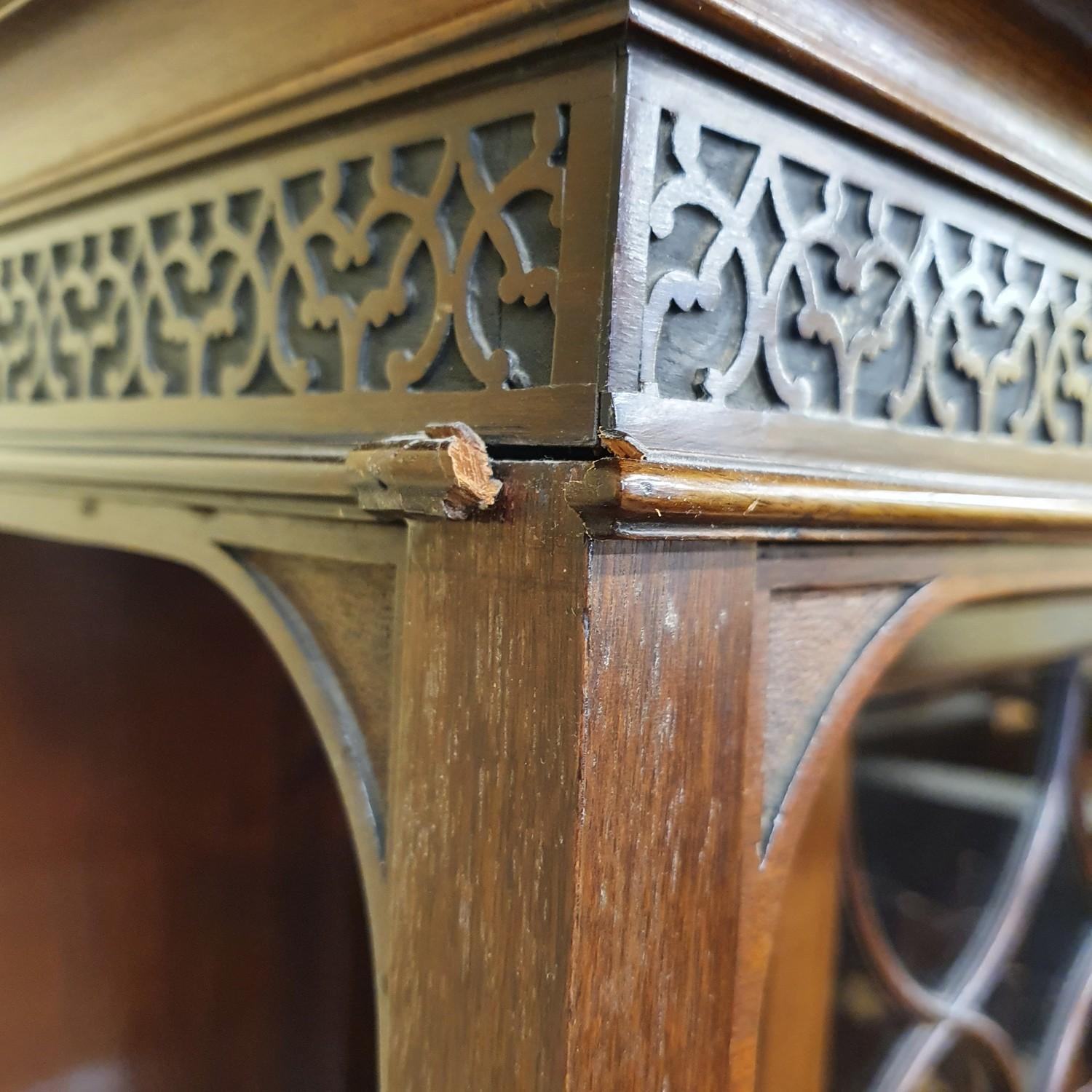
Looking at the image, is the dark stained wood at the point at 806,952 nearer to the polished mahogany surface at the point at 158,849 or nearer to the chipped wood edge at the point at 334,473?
the polished mahogany surface at the point at 158,849

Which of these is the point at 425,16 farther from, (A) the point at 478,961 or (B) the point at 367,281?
(A) the point at 478,961

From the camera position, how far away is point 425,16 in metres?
0.33

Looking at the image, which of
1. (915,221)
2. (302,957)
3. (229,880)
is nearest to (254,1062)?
(302,957)

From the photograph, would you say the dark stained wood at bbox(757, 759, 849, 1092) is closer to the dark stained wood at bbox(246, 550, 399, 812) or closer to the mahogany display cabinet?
the mahogany display cabinet

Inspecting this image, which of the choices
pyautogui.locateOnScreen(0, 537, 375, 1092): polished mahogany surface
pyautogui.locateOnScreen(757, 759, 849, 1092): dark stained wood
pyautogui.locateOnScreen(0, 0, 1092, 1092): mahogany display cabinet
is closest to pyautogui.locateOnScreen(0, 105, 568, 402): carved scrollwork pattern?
pyautogui.locateOnScreen(0, 0, 1092, 1092): mahogany display cabinet

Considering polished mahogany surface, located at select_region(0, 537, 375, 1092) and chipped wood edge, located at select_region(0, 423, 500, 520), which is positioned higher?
chipped wood edge, located at select_region(0, 423, 500, 520)

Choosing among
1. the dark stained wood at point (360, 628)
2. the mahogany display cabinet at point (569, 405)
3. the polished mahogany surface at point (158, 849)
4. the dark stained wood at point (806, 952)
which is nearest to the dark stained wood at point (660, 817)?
the mahogany display cabinet at point (569, 405)

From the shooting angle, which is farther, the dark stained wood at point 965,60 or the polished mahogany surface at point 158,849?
the polished mahogany surface at point 158,849

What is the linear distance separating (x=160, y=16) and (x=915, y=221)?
374 mm

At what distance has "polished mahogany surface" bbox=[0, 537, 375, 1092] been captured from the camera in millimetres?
854

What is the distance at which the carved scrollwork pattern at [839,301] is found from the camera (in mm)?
319

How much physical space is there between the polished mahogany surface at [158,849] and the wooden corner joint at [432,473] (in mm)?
648

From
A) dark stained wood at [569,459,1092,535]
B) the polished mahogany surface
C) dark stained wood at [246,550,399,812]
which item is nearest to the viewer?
dark stained wood at [569,459,1092,535]

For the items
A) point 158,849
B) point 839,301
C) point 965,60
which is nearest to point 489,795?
point 839,301
